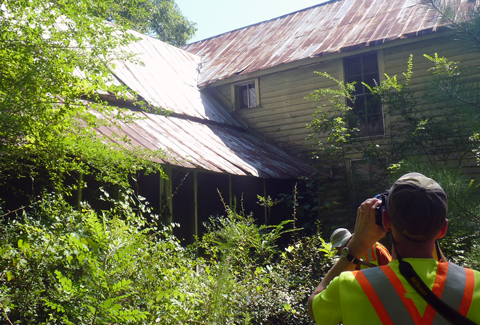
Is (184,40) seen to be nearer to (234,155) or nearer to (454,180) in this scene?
(234,155)

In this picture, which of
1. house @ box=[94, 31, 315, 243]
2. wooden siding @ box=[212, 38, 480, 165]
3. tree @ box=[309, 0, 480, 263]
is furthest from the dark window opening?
tree @ box=[309, 0, 480, 263]

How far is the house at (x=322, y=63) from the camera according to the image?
9.55 m

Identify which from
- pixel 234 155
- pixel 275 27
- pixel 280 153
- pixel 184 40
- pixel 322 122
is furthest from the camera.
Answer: pixel 184 40

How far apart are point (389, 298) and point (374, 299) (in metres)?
0.05

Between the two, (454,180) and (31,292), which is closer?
(31,292)

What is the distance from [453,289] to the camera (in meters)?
1.36

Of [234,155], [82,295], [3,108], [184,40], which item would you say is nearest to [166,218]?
[234,155]

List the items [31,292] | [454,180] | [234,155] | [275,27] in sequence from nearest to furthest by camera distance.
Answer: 1. [31,292]
2. [454,180]
3. [234,155]
4. [275,27]

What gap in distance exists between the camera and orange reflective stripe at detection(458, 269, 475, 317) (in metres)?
1.32

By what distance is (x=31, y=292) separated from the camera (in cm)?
281

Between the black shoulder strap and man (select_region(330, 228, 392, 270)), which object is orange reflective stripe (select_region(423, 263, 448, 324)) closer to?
the black shoulder strap

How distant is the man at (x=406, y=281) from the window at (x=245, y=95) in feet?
35.4

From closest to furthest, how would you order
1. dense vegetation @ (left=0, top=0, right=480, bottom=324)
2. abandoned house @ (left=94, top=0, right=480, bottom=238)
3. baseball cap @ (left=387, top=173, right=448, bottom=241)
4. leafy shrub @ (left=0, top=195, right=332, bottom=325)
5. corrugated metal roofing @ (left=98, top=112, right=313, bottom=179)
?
baseball cap @ (left=387, top=173, right=448, bottom=241)
leafy shrub @ (left=0, top=195, right=332, bottom=325)
dense vegetation @ (left=0, top=0, right=480, bottom=324)
corrugated metal roofing @ (left=98, top=112, right=313, bottom=179)
abandoned house @ (left=94, top=0, right=480, bottom=238)

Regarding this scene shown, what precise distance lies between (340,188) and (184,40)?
69.7 ft
